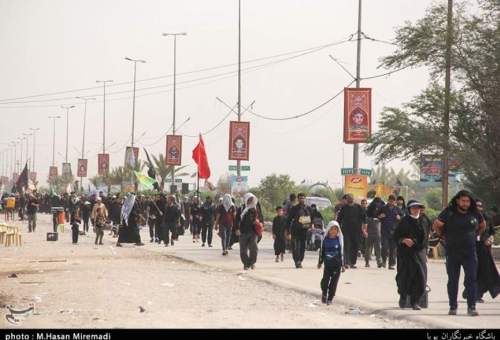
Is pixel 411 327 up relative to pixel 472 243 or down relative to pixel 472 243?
down

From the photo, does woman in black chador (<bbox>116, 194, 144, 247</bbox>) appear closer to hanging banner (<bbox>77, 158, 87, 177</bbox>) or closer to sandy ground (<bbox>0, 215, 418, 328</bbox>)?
sandy ground (<bbox>0, 215, 418, 328</bbox>)

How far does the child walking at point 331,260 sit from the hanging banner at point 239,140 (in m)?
31.2

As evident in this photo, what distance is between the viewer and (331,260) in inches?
615

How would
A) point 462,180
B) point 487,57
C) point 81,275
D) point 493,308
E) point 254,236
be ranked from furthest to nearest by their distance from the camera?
point 462,180 → point 487,57 → point 254,236 → point 81,275 → point 493,308

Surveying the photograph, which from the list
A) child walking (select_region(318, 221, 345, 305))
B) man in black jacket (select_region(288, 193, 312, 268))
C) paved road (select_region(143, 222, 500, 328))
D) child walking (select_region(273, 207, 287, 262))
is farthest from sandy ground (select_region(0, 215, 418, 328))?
child walking (select_region(273, 207, 287, 262))

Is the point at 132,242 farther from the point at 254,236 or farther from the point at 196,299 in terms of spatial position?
the point at 196,299

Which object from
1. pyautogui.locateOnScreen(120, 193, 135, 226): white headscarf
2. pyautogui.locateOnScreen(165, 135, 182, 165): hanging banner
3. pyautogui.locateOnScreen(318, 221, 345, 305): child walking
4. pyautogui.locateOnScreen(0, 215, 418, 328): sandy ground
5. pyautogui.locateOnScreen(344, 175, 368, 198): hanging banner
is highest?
pyautogui.locateOnScreen(165, 135, 182, 165): hanging banner

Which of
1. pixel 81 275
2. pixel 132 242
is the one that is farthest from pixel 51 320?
pixel 132 242

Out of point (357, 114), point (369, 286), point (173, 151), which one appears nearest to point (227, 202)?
point (357, 114)

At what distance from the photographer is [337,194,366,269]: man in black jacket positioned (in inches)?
917

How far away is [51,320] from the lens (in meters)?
12.4

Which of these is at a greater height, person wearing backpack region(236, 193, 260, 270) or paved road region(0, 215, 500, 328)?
person wearing backpack region(236, 193, 260, 270)

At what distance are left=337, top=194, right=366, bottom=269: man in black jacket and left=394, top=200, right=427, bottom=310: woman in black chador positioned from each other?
8.10 metres

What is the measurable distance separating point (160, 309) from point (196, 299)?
66.1 inches
